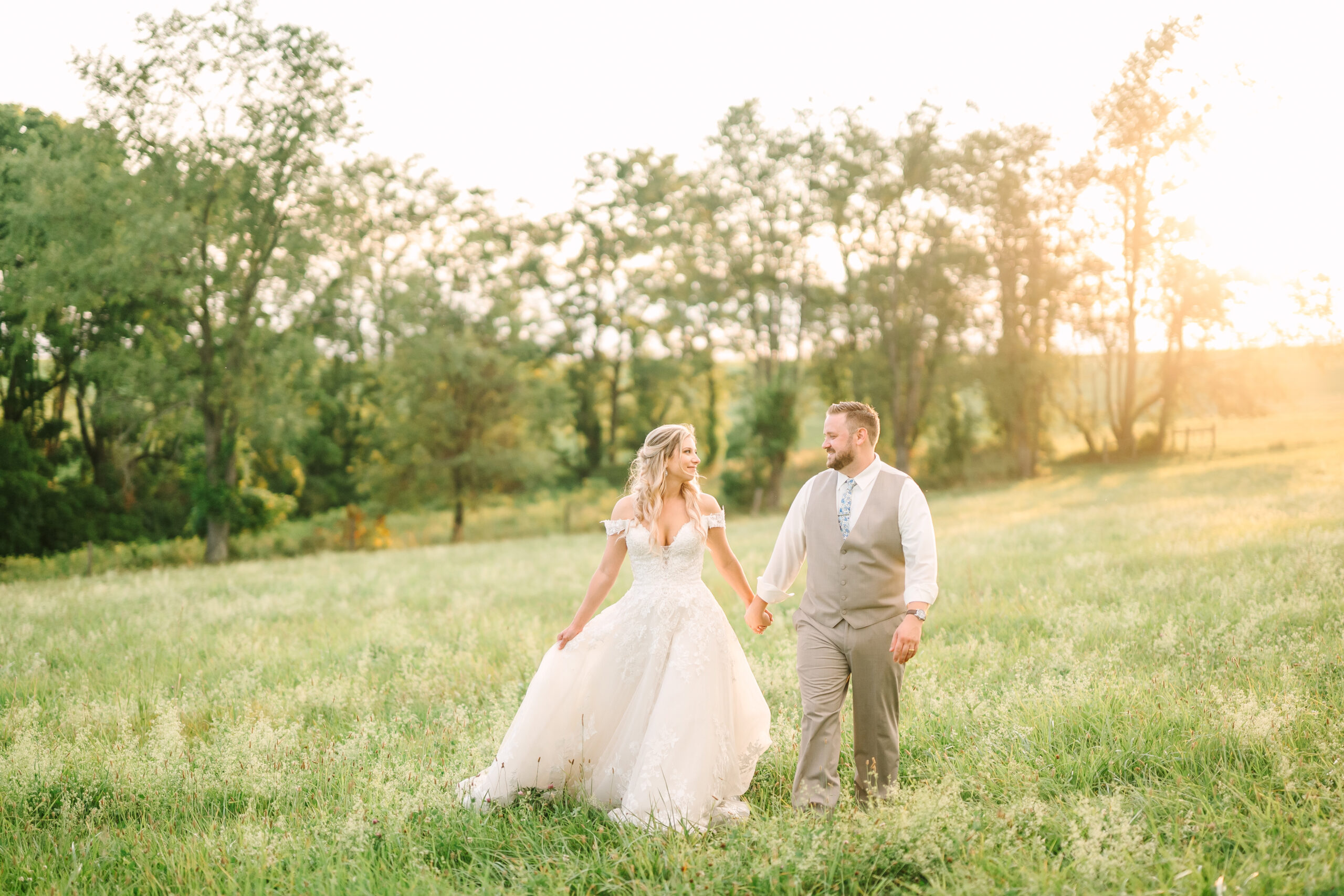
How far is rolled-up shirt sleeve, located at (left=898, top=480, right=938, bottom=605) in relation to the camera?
4668mm

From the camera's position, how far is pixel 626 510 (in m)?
5.72

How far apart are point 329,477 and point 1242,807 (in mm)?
45538

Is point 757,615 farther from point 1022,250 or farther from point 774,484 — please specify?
point 1022,250

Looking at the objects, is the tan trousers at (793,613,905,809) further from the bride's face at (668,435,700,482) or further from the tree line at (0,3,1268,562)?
the tree line at (0,3,1268,562)

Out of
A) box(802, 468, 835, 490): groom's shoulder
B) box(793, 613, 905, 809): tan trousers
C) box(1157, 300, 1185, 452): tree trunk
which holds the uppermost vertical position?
box(1157, 300, 1185, 452): tree trunk

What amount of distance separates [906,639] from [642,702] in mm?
1781

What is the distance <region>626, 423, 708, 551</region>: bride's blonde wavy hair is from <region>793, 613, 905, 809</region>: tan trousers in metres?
1.18

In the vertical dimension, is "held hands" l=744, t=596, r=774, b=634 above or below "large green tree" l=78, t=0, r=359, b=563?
below

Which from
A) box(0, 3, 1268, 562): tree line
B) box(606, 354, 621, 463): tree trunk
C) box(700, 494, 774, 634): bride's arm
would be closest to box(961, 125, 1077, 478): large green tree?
box(0, 3, 1268, 562): tree line

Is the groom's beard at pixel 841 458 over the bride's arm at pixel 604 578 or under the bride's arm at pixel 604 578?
over

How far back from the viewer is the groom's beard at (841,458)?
16.5 feet

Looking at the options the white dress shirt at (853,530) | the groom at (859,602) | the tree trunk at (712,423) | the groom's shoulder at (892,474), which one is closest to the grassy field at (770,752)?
the groom at (859,602)

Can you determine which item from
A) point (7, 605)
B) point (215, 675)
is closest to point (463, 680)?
point (215, 675)

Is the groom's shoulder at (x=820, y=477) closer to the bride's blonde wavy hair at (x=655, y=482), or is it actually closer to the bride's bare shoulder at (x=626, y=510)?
the bride's blonde wavy hair at (x=655, y=482)
